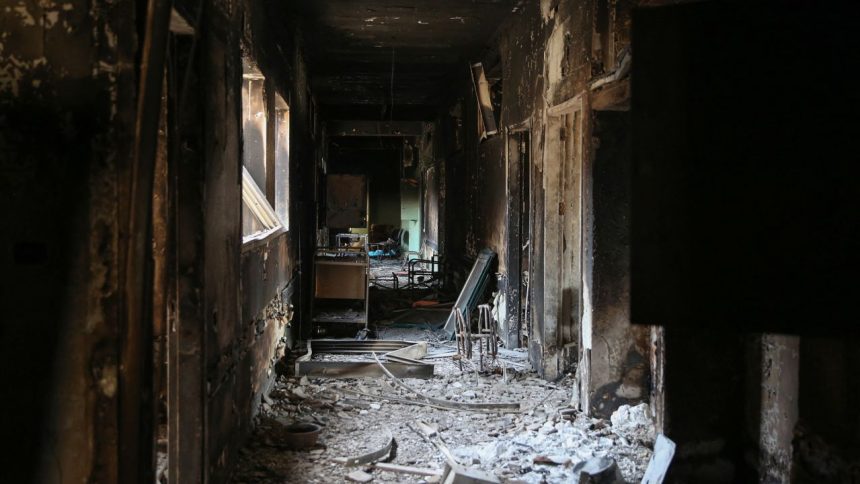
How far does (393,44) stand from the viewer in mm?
9148

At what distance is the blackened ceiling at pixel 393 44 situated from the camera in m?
7.31

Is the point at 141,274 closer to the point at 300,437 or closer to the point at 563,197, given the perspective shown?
the point at 300,437

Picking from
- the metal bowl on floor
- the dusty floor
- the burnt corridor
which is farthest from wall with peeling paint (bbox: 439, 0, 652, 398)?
the metal bowl on floor

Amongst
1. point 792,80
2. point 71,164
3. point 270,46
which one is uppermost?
point 270,46

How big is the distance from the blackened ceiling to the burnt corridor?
0.10m

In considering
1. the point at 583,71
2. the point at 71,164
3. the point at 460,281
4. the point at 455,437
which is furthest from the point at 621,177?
the point at 460,281

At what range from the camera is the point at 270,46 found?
18.9 feet

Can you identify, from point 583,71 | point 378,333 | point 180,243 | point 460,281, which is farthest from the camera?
point 460,281

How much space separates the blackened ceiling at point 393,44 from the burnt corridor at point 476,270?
96 mm

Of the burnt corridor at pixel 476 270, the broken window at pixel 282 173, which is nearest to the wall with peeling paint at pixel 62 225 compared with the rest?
the burnt corridor at pixel 476 270

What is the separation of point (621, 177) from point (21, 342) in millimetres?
4044

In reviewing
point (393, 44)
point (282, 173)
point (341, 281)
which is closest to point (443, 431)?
point (282, 173)

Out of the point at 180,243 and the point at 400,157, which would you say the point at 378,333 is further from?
the point at 400,157

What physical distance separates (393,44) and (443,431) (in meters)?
5.97
